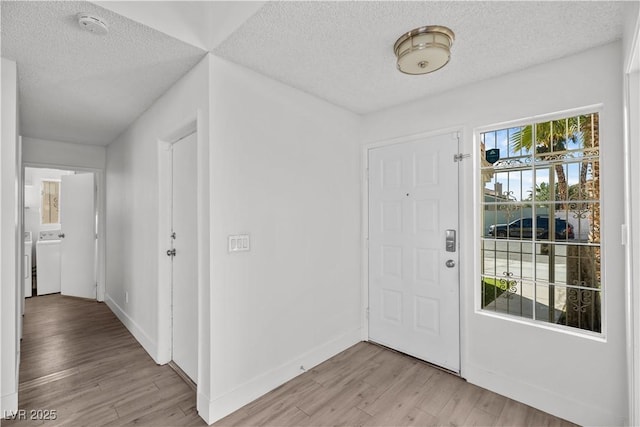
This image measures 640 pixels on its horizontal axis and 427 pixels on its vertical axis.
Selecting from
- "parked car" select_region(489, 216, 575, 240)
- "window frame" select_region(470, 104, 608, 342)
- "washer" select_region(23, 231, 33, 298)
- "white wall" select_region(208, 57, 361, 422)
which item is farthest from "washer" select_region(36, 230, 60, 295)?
"parked car" select_region(489, 216, 575, 240)

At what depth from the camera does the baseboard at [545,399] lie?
188 cm

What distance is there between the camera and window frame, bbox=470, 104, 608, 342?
6.27 ft

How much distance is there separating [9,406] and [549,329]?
369 centimetres

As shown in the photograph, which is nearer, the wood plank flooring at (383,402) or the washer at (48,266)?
the wood plank flooring at (383,402)

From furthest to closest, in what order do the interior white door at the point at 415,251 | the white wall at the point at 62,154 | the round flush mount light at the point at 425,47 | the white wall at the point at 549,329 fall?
1. the white wall at the point at 62,154
2. the interior white door at the point at 415,251
3. the white wall at the point at 549,329
4. the round flush mount light at the point at 425,47

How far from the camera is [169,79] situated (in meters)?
2.40

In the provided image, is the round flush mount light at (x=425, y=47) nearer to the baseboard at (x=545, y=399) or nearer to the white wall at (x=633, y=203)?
the white wall at (x=633, y=203)

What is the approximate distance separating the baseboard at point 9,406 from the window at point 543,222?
3447 millimetres

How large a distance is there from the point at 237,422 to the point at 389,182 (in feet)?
7.55

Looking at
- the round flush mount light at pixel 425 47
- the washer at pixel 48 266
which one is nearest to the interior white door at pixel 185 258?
the round flush mount light at pixel 425 47

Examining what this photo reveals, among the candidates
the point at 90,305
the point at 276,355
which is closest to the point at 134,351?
the point at 276,355

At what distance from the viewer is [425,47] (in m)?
1.75

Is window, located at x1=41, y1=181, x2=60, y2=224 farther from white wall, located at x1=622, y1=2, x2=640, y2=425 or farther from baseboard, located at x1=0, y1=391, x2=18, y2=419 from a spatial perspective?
white wall, located at x1=622, y1=2, x2=640, y2=425

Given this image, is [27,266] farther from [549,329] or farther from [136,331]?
[549,329]
